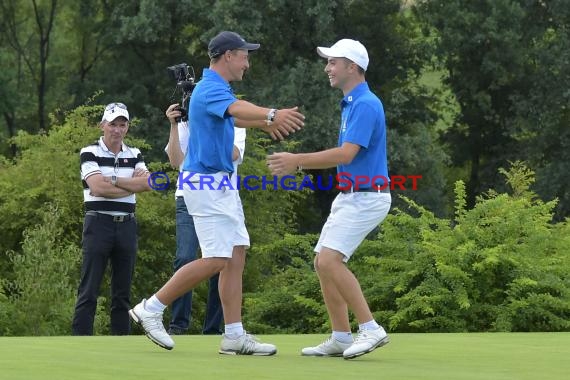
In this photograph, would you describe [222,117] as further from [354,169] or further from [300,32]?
[300,32]

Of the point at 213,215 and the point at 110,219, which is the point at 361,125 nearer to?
the point at 213,215

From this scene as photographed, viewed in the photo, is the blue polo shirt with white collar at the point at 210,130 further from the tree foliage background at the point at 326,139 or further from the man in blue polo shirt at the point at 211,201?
the tree foliage background at the point at 326,139

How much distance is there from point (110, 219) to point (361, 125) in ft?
12.2

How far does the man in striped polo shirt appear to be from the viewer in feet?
36.2

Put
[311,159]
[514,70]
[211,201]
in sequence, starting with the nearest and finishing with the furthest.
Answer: [311,159], [211,201], [514,70]

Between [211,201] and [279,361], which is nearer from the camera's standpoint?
Result: [279,361]

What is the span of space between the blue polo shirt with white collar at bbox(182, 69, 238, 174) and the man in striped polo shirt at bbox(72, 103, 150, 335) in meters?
2.77

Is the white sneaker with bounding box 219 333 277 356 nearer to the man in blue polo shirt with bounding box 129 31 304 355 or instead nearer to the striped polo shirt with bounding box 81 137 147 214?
the man in blue polo shirt with bounding box 129 31 304 355

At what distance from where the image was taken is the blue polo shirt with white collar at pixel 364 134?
7957mm

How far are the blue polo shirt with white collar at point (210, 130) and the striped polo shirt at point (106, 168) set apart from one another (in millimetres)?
2884

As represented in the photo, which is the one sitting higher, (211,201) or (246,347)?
(211,201)

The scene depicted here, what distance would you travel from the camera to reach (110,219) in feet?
36.4

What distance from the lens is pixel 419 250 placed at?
13.6 m

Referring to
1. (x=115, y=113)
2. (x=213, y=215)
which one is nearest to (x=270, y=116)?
(x=213, y=215)
